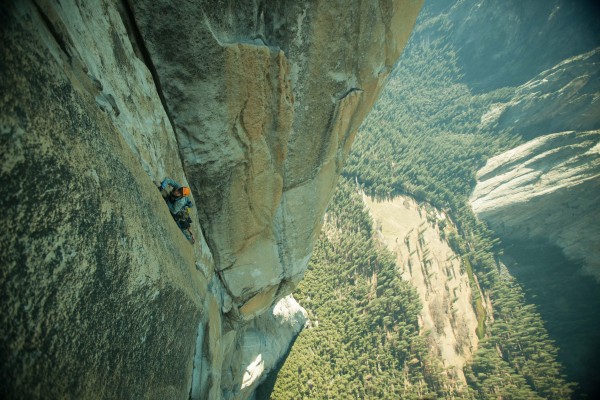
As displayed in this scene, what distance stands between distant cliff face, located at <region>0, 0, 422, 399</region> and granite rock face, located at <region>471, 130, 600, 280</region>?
4655cm

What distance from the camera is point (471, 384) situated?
88.9ft

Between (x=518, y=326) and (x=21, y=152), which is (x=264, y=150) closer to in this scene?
(x=21, y=152)

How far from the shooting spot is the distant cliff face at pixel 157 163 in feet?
7.30

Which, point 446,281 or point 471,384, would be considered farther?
point 446,281

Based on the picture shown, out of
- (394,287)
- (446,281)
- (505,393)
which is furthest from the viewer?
(446,281)

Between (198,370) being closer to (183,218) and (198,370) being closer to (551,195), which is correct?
(183,218)

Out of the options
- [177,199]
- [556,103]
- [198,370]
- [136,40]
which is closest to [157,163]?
[177,199]

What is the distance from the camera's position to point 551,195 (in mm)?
39719

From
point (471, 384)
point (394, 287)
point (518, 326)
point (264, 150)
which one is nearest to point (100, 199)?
point (264, 150)

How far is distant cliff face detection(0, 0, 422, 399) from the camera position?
222 centimetres

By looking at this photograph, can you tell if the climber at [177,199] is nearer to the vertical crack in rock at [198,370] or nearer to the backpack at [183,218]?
the backpack at [183,218]

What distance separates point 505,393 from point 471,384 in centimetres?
303

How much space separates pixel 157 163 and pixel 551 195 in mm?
53207

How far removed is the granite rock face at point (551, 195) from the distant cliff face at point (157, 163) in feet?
153
